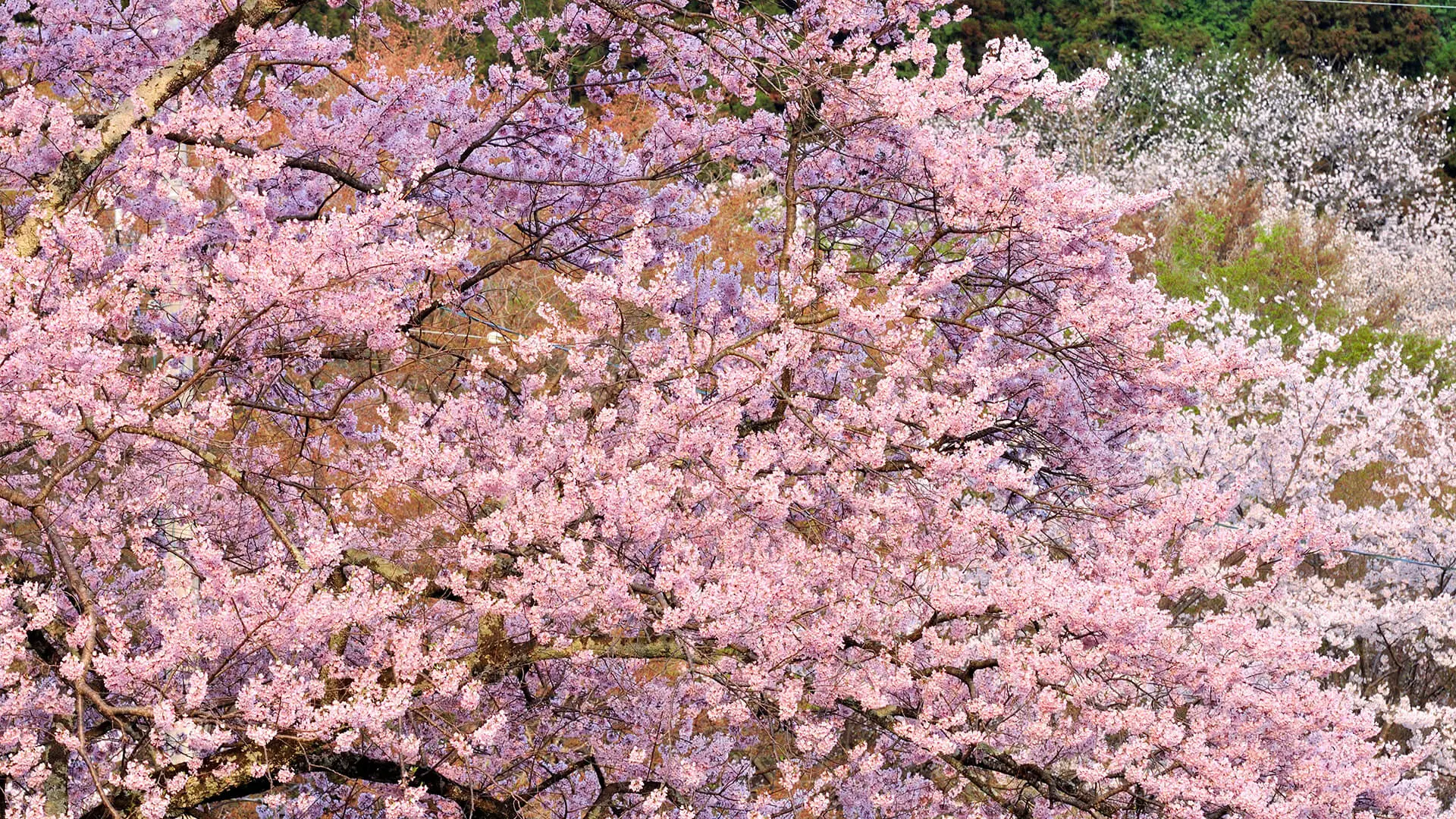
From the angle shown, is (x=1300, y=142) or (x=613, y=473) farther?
(x=1300, y=142)

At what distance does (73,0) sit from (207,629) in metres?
2.98

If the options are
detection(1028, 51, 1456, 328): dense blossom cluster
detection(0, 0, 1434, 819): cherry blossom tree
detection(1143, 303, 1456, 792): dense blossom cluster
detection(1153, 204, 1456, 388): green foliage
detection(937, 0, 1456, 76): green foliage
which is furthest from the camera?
detection(937, 0, 1456, 76): green foliage

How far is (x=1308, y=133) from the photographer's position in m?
33.6

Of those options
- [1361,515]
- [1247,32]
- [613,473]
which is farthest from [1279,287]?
[1247,32]

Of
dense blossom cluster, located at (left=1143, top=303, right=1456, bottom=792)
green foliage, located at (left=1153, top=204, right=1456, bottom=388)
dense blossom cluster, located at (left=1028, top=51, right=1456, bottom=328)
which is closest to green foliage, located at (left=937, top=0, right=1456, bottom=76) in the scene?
dense blossom cluster, located at (left=1028, top=51, right=1456, bottom=328)

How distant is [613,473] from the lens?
4.93 meters

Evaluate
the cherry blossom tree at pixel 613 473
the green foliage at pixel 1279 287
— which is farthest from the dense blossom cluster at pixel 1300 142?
the cherry blossom tree at pixel 613 473

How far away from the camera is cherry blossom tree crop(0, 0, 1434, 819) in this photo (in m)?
4.48

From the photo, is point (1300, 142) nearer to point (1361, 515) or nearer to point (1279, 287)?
point (1279, 287)

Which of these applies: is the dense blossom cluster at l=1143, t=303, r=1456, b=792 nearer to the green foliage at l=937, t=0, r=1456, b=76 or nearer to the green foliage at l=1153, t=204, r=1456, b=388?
the green foliage at l=1153, t=204, r=1456, b=388

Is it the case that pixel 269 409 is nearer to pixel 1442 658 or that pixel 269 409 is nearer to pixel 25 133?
pixel 25 133

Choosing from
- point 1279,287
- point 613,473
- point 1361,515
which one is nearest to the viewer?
point 613,473

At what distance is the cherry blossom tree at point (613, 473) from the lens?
4.48 meters

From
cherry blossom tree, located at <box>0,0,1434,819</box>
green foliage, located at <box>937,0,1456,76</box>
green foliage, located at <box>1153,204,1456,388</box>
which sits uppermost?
cherry blossom tree, located at <box>0,0,1434,819</box>
